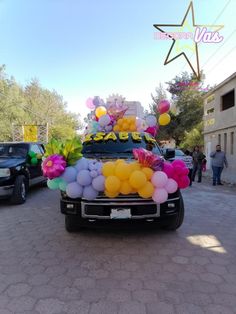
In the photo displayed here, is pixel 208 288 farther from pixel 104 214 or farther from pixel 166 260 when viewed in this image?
pixel 104 214

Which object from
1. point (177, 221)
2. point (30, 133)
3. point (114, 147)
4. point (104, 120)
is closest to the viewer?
point (177, 221)

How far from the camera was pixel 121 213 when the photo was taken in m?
4.49

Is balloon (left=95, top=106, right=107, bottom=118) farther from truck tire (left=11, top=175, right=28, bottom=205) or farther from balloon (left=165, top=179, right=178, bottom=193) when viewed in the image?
balloon (left=165, top=179, right=178, bottom=193)

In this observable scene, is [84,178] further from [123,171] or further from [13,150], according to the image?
[13,150]

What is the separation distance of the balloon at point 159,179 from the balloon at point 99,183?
70 cm

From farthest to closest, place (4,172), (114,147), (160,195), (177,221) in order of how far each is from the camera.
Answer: (4,172), (114,147), (177,221), (160,195)

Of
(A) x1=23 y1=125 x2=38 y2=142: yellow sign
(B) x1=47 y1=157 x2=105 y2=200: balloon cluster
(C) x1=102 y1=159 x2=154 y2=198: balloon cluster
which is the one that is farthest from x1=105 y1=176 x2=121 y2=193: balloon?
(A) x1=23 y1=125 x2=38 y2=142: yellow sign

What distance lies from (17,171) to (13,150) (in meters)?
1.43

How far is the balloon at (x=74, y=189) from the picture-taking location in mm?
4352

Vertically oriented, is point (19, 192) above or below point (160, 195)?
below

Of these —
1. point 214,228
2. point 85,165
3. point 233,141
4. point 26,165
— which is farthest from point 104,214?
point 233,141

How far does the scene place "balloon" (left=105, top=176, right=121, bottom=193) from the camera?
13.7 ft

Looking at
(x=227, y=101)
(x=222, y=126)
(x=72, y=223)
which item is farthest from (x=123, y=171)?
(x=227, y=101)

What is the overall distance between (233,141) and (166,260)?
54.1 ft
